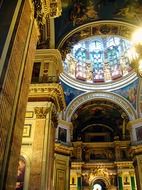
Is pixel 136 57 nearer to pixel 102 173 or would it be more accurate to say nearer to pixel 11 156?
pixel 11 156

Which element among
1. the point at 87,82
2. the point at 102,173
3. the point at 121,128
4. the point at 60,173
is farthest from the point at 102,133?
the point at 60,173

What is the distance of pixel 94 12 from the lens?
11344 millimetres

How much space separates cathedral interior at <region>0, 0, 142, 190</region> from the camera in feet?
14.8

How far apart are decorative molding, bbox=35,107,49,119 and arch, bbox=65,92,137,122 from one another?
9.23 metres

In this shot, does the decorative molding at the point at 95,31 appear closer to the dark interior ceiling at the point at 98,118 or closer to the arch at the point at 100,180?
the dark interior ceiling at the point at 98,118

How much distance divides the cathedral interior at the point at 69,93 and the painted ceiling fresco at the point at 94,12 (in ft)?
0.15

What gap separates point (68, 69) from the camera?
788 inches

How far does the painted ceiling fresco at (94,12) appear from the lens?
10.8 m

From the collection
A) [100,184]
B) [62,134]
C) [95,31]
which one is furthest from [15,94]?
[100,184]

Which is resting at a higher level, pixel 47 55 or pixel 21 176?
pixel 47 55

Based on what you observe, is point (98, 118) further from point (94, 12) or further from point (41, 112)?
point (41, 112)

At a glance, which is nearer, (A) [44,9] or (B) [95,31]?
(A) [44,9]

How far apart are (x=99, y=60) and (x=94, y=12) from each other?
424 inches

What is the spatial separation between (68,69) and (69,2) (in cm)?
958
